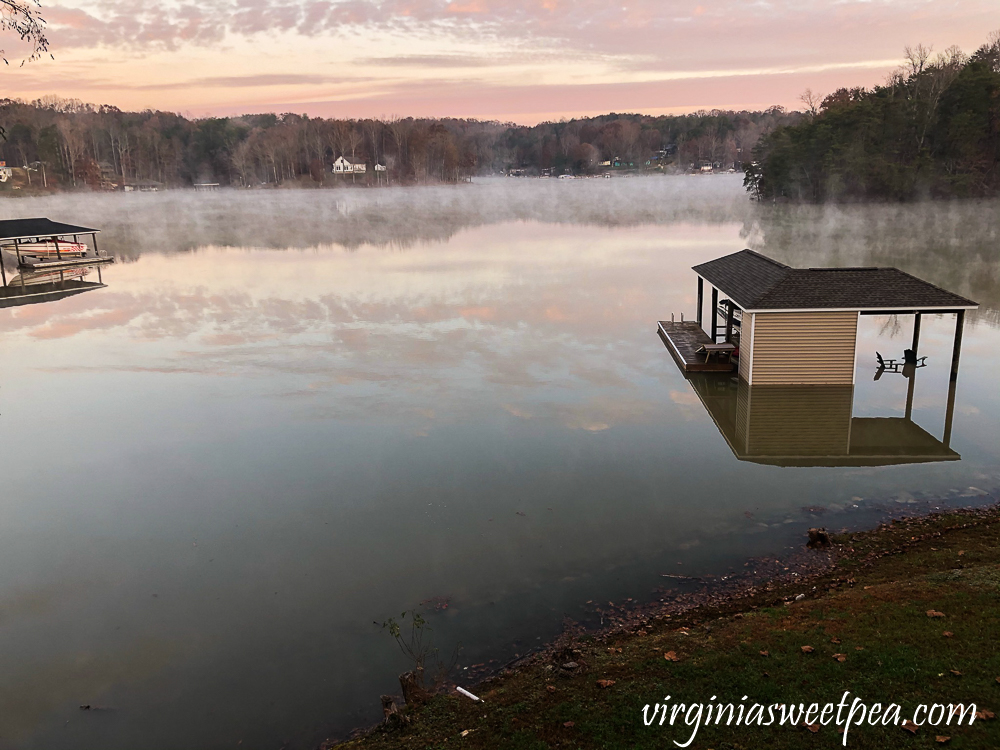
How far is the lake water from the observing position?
9.16 metres

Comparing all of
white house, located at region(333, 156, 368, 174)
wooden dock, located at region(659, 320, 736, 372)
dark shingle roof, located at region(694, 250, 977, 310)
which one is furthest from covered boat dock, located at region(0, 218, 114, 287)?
white house, located at region(333, 156, 368, 174)

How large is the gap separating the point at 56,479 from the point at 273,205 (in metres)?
103

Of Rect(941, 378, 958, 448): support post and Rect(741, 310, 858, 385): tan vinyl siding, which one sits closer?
Rect(941, 378, 958, 448): support post

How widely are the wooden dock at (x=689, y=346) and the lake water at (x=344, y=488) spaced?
543 mm

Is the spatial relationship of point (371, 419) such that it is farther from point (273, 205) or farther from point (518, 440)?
point (273, 205)

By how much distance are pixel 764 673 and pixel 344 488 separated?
863cm

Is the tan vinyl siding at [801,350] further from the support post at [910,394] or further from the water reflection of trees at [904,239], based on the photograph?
the water reflection of trees at [904,239]

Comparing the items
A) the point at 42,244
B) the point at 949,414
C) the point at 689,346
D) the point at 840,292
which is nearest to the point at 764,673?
Result: the point at 949,414

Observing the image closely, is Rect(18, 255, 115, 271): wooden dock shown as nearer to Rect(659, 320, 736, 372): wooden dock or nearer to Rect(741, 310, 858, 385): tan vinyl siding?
Rect(659, 320, 736, 372): wooden dock

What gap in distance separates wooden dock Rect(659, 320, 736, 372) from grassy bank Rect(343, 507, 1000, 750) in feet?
38.7

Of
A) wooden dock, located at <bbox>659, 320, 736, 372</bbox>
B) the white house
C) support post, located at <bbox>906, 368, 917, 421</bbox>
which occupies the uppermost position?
the white house

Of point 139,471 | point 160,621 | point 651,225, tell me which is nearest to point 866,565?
point 160,621

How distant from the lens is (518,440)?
16250mm

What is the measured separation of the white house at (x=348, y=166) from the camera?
519ft
